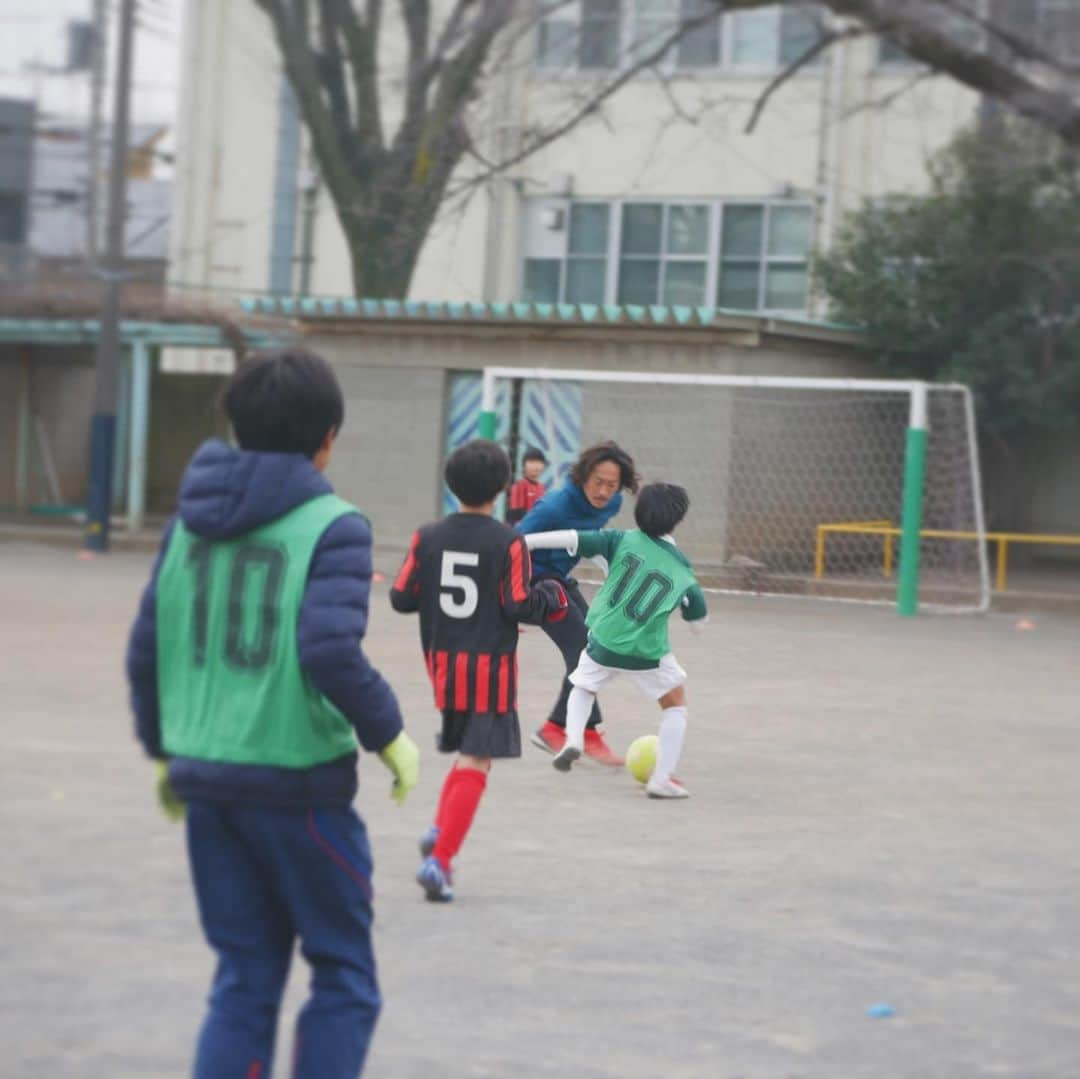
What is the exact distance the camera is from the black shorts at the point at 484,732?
645cm

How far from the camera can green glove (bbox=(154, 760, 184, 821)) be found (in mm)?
3904

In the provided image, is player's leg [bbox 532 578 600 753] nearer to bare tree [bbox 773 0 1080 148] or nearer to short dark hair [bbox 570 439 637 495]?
short dark hair [bbox 570 439 637 495]

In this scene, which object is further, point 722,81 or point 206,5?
point 206,5

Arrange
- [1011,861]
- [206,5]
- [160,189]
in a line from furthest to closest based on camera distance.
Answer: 1. [160,189]
2. [206,5]
3. [1011,861]

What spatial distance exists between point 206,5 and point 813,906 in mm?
28736

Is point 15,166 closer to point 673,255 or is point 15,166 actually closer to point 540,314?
point 673,255

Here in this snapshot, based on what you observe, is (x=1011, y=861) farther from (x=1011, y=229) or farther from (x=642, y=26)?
(x=642, y=26)

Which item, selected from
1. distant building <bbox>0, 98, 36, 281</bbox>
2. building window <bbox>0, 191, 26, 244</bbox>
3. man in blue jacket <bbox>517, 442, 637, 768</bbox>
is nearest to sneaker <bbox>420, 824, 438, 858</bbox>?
man in blue jacket <bbox>517, 442, 637, 768</bbox>

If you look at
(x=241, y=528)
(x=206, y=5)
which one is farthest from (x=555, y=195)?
(x=241, y=528)

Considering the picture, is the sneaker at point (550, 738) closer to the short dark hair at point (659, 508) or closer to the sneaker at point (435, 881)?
the short dark hair at point (659, 508)

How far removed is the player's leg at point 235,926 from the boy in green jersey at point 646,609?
15.0 ft

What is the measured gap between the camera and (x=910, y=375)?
24250 millimetres

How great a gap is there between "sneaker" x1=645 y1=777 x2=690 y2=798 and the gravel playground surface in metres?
0.06

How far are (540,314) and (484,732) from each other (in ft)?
54.2
